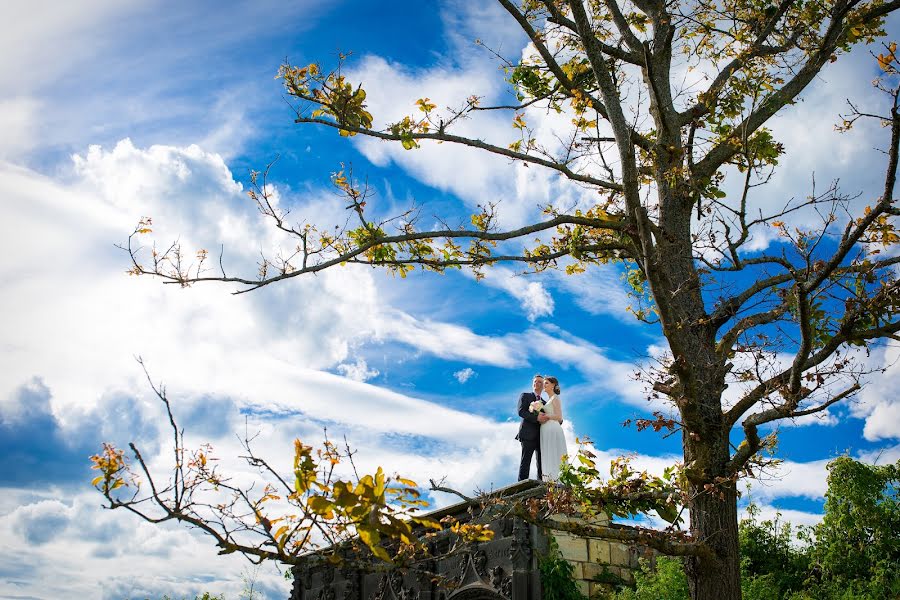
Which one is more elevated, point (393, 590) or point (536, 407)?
point (536, 407)

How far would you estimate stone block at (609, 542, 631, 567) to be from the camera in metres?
11.2

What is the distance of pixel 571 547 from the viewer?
10484mm

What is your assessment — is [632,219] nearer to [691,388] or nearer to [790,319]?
[691,388]

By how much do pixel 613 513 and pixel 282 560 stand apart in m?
4.59

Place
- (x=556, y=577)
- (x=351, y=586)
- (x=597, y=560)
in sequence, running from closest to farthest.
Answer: (x=556, y=577) → (x=597, y=560) → (x=351, y=586)

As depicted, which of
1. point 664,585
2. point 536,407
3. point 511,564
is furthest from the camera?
point 536,407

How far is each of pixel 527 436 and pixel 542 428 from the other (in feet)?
1.05

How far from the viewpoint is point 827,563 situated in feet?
35.6

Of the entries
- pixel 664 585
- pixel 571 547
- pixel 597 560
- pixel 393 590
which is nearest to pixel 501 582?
pixel 571 547

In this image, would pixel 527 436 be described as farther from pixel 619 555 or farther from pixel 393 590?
pixel 393 590

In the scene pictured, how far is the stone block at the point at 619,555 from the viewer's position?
11.2 metres

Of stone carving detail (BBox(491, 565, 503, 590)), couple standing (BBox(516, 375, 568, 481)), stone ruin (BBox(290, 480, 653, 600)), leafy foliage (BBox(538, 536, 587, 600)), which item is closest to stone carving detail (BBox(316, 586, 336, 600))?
stone ruin (BBox(290, 480, 653, 600))

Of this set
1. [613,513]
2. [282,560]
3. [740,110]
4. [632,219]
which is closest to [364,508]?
[282,560]

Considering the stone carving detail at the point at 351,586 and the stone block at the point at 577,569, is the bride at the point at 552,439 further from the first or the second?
the stone carving detail at the point at 351,586
